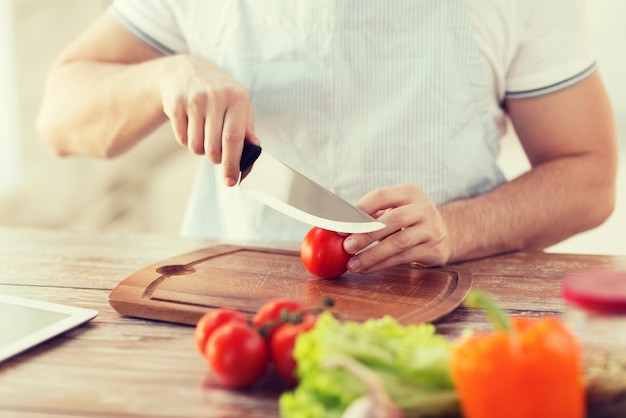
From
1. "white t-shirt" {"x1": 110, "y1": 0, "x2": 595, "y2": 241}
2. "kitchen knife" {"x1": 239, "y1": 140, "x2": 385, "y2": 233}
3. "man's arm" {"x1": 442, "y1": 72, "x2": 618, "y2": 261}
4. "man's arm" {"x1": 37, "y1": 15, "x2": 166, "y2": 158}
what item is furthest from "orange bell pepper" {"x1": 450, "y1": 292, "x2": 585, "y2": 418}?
"man's arm" {"x1": 37, "y1": 15, "x2": 166, "y2": 158}

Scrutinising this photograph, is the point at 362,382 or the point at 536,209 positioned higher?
the point at 362,382

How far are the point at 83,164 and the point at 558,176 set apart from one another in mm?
2272

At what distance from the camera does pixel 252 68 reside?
1.76m

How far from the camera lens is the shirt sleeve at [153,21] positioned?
1.81 meters

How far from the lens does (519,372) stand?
72 cm

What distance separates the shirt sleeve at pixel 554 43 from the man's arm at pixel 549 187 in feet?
0.09

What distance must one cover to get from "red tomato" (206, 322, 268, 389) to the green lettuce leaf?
0.13 m

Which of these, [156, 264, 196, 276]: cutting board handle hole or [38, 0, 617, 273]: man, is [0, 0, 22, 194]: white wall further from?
[156, 264, 196, 276]: cutting board handle hole

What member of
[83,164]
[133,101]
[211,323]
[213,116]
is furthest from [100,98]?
[83,164]

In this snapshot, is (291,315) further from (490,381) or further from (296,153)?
(296,153)

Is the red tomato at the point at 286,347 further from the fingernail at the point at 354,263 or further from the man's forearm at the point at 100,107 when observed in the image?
the man's forearm at the point at 100,107

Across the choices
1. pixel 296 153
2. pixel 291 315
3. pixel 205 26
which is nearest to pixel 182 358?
pixel 291 315

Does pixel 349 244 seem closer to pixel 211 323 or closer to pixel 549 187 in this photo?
pixel 211 323

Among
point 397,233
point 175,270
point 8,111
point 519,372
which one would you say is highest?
point 519,372
